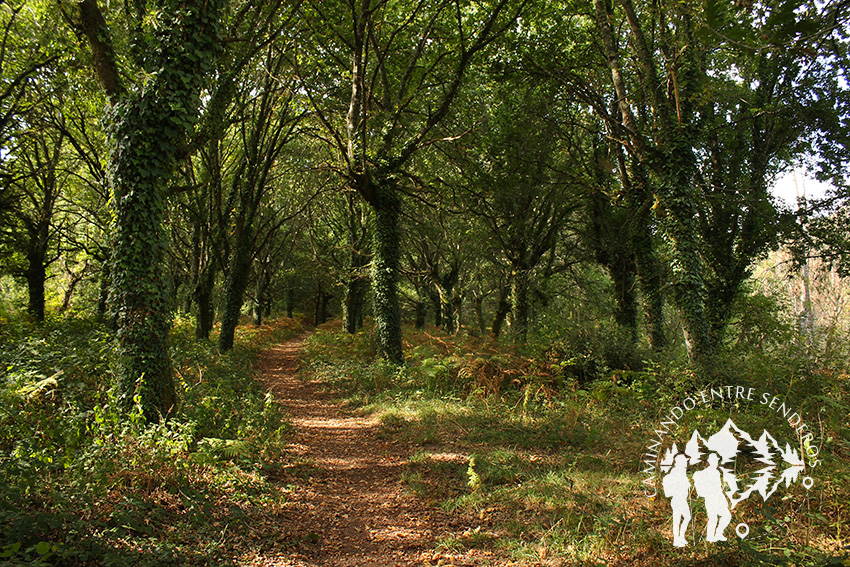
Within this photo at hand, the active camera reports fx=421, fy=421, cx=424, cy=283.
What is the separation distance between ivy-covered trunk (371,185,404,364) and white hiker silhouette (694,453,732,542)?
8.65 m

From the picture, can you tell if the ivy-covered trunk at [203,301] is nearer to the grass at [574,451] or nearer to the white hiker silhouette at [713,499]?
the grass at [574,451]

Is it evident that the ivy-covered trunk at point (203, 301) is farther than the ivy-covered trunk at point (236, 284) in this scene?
Yes

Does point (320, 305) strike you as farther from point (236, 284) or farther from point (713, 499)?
point (713, 499)

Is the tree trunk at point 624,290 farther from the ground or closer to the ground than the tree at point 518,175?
closer to the ground

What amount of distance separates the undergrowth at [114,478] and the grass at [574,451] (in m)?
1.94

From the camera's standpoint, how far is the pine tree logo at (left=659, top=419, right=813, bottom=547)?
3362mm

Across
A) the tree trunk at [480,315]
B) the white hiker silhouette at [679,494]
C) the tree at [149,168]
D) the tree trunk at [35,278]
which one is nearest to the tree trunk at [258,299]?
the tree trunk at [35,278]

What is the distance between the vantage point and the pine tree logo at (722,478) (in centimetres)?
336

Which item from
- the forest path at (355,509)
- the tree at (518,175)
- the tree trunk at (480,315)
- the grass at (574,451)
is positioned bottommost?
the forest path at (355,509)

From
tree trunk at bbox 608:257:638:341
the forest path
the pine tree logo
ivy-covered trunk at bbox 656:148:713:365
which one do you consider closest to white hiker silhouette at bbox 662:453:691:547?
the pine tree logo

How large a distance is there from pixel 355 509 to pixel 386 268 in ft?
25.9

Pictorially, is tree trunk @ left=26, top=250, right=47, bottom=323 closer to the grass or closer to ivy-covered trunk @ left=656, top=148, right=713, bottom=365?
the grass

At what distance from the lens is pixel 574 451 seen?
18.3 ft

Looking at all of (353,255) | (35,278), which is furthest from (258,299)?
(35,278)
